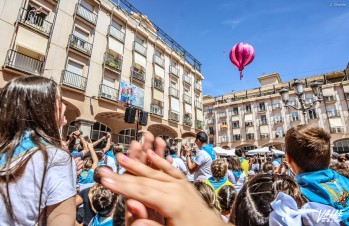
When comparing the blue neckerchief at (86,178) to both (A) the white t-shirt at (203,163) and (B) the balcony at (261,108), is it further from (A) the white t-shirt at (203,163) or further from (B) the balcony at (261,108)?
(B) the balcony at (261,108)

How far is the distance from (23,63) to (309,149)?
43.5 feet

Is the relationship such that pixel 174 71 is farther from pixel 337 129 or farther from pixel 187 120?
pixel 337 129

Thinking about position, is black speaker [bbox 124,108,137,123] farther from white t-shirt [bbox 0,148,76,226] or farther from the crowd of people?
white t-shirt [bbox 0,148,76,226]

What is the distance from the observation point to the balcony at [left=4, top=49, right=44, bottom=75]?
10255 millimetres

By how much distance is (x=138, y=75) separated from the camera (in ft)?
57.2

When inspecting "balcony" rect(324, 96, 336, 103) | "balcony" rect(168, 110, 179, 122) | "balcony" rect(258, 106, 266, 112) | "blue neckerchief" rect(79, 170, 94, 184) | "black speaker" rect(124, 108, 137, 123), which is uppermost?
"balcony" rect(324, 96, 336, 103)

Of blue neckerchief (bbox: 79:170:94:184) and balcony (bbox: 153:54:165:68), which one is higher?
balcony (bbox: 153:54:165:68)

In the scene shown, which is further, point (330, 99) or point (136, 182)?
point (330, 99)

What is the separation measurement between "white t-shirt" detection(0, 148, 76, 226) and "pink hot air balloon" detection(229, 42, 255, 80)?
340 inches

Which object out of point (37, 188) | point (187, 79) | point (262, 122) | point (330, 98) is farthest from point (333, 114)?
point (37, 188)

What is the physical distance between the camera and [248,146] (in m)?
35.1

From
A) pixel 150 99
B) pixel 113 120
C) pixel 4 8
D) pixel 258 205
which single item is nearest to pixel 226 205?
pixel 258 205

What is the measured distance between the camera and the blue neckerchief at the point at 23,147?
3.35 ft

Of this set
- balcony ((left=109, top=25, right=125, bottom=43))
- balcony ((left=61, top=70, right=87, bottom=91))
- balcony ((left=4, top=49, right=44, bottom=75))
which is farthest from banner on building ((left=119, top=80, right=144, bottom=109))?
balcony ((left=4, top=49, right=44, bottom=75))
